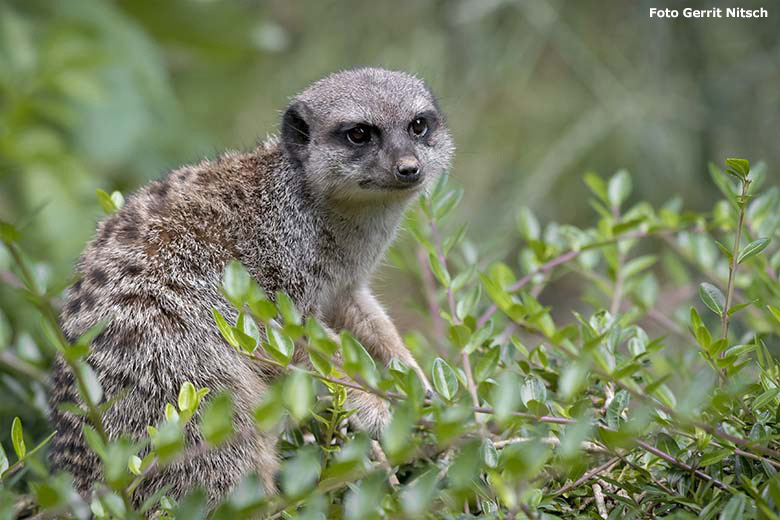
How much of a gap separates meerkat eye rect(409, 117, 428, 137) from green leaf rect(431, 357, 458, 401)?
155 cm

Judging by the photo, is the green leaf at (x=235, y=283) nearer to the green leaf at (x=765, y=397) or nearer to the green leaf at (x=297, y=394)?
the green leaf at (x=297, y=394)

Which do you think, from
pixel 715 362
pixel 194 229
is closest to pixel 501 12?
pixel 194 229

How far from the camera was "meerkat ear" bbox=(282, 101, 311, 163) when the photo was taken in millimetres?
3391

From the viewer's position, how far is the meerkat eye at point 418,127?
11.1 ft

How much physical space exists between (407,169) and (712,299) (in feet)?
4.33

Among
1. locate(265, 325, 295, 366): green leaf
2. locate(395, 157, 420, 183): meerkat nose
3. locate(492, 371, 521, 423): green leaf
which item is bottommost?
locate(265, 325, 295, 366): green leaf

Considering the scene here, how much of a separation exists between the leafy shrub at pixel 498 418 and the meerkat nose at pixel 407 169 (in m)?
0.18

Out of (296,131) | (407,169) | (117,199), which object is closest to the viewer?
(117,199)

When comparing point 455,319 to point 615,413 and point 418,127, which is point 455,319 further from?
point 418,127

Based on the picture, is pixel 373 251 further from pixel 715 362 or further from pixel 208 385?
pixel 715 362

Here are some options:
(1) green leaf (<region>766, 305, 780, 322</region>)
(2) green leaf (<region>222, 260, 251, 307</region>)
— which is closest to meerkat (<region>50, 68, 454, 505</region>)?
(2) green leaf (<region>222, 260, 251, 307</region>)

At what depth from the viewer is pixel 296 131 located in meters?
3.43

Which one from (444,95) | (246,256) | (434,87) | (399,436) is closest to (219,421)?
(399,436)

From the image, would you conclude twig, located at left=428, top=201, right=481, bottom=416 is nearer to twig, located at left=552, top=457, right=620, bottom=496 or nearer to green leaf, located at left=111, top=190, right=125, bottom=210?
twig, located at left=552, top=457, right=620, bottom=496
